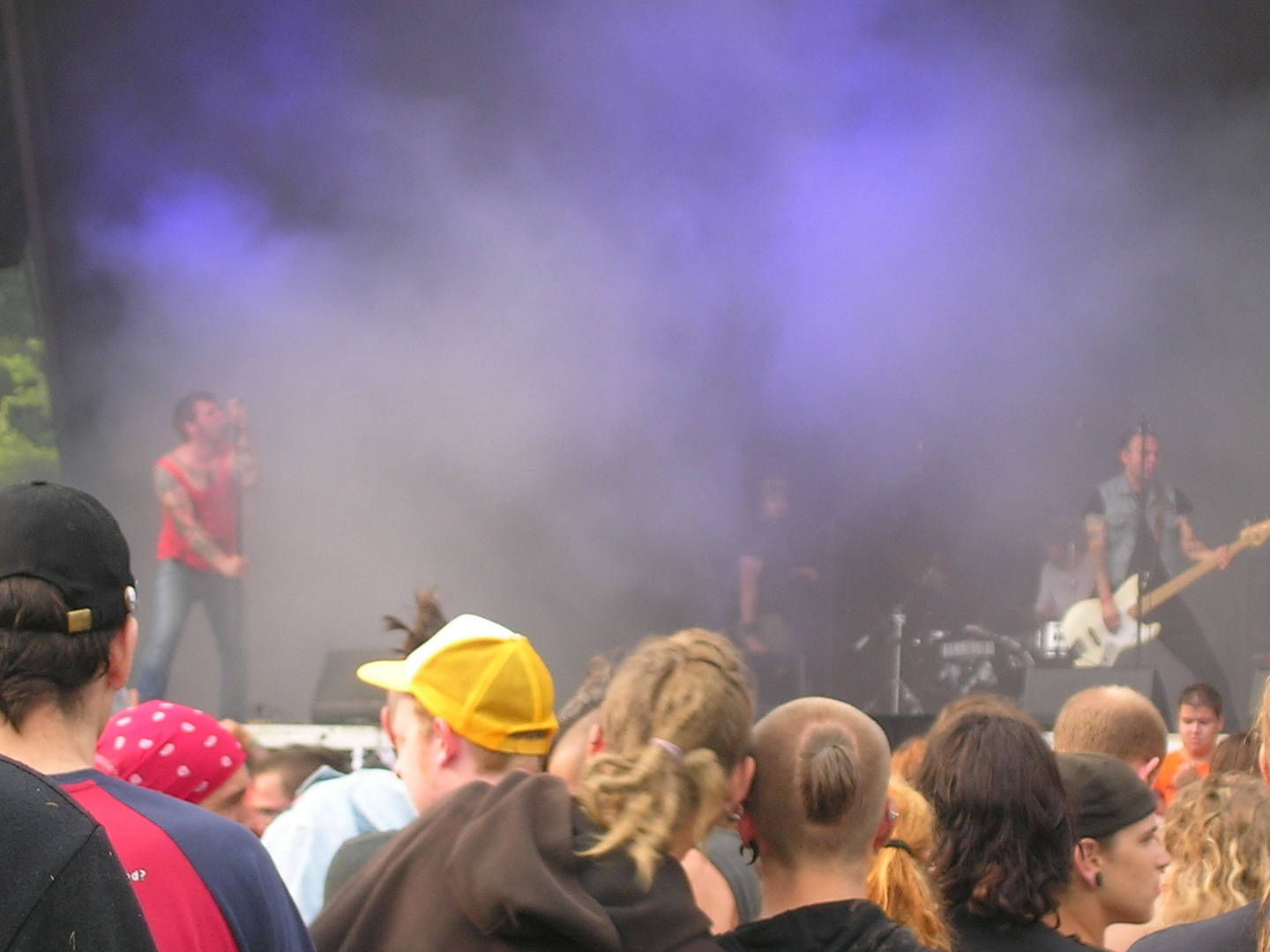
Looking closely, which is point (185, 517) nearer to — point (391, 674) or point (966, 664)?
point (966, 664)

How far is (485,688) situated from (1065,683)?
555 centimetres

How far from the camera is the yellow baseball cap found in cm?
191

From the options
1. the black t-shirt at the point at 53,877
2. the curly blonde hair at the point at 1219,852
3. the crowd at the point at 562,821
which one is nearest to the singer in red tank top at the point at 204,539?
the crowd at the point at 562,821

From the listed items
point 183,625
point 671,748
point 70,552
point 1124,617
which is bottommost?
point 183,625

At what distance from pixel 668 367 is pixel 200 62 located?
150 inches

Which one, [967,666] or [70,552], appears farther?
[967,666]

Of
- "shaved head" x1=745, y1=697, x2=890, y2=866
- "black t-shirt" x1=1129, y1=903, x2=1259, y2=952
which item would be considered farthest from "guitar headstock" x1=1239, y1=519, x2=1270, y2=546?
"shaved head" x1=745, y1=697, x2=890, y2=866

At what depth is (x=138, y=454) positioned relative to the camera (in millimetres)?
9883

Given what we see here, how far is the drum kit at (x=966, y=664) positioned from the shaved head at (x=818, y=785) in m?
7.39

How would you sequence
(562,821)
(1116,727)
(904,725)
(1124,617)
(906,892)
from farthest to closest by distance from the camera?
(1124,617), (904,725), (1116,727), (906,892), (562,821)

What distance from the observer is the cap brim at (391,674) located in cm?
195

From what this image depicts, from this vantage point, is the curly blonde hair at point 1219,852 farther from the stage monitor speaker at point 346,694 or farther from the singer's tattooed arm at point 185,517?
the singer's tattooed arm at point 185,517

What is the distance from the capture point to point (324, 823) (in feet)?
7.17

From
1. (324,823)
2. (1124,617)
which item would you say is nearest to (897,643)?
(1124,617)
